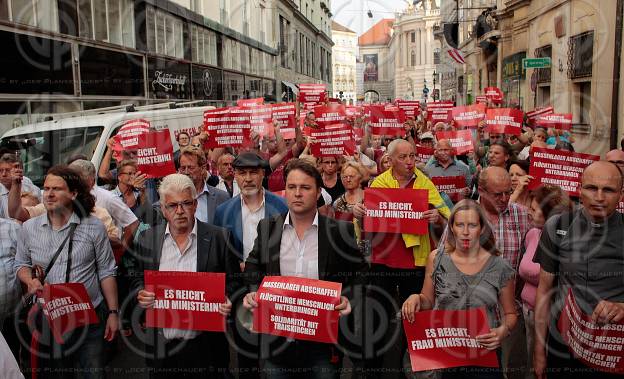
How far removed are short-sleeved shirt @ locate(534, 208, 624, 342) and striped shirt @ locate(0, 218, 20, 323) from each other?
3.23 m

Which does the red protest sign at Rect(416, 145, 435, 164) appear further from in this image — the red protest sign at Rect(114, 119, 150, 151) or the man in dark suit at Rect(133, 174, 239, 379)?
the man in dark suit at Rect(133, 174, 239, 379)

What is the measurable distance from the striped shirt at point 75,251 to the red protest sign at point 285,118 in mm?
6184

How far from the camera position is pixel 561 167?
210 inches

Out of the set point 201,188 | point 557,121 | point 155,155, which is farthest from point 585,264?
point 557,121

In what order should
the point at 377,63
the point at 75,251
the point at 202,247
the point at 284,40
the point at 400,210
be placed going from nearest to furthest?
the point at 202,247
the point at 75,251
the point at 400,210
the point at 284,40
the point at 377,63

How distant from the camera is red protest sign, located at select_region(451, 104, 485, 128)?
1062 cm

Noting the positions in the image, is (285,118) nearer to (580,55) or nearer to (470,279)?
(470,279)

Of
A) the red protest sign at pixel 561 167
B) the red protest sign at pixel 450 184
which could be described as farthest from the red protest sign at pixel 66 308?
the red protest sign at pixel 450 184

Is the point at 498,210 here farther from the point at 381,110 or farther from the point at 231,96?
the point at 231,96

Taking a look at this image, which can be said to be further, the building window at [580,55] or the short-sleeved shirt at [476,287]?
the building window at [580,55]

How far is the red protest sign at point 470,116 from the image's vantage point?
10617 millimetres

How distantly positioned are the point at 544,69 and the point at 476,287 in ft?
62.3

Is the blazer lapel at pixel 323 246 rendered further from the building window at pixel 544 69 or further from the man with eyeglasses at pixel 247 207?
the building window at pixel 544 69

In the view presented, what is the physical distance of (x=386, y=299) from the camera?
4.73 m
